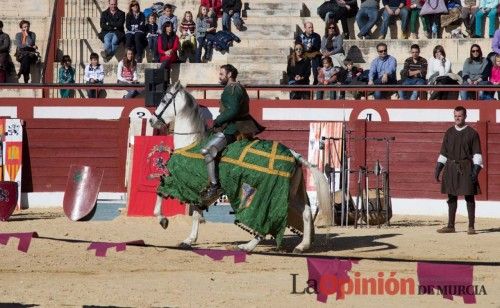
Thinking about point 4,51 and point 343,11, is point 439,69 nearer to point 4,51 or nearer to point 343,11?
point 343,11

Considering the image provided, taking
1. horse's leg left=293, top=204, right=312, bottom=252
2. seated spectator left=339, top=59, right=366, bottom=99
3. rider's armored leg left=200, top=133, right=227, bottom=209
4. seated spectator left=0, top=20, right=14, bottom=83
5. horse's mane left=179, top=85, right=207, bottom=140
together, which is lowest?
horse's leg left=293, top=204, right=312, bottom=252

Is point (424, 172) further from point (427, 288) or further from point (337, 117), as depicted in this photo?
point (427, 288)

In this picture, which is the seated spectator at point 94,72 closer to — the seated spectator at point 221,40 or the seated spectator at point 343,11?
the seated spectator at point 221,40

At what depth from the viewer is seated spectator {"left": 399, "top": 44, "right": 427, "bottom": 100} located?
21.6 meters

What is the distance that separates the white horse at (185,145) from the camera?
14500 mm

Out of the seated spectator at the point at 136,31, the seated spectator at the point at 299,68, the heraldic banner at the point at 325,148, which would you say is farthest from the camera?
the seated spectator at the point at 136,31

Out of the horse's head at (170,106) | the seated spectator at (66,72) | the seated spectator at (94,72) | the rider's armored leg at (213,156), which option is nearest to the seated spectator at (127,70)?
the seated spectator at (94,72)

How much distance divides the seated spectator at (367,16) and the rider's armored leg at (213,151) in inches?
365

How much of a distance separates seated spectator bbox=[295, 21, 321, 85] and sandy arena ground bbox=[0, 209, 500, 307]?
15.6 feet

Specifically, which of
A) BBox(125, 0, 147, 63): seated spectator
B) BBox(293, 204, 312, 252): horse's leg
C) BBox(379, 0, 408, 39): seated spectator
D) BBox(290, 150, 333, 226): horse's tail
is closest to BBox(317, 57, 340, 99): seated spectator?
BBox(379, 0, 408, 39): seated spectator

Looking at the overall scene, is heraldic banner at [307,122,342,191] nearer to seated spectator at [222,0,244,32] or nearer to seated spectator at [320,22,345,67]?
seated spectator at [320,22,345,67]

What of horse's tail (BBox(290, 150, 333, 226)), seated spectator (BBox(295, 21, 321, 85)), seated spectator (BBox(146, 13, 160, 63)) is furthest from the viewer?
seated spectator (BBox(146, 13, 160, 63))

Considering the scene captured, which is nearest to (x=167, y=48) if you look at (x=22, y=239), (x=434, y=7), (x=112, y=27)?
(x=112, y=27)

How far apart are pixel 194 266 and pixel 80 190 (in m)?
5.42
